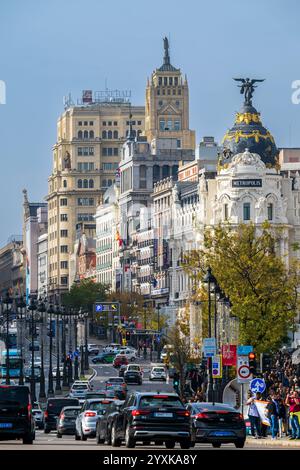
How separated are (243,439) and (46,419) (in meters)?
25.4

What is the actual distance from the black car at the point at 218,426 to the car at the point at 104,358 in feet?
418

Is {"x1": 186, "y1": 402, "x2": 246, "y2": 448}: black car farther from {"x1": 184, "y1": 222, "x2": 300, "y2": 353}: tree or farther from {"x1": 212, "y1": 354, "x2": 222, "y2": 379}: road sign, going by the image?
{"x1": 184, "y1": 222, "x2": 300, "y2": 353}: tree

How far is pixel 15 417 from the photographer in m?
55.8

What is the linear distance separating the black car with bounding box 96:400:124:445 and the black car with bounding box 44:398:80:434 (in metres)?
17.4

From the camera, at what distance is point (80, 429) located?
2532 inches

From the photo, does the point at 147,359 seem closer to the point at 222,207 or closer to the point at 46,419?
the point at 222,207

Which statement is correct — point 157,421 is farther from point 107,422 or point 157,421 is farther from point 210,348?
point 210,348

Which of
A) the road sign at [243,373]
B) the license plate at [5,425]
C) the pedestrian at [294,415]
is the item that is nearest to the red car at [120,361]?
the road sign at [243,373]

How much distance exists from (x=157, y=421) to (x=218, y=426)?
3412 mm

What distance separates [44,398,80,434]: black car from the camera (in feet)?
256

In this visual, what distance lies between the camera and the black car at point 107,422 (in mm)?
56809

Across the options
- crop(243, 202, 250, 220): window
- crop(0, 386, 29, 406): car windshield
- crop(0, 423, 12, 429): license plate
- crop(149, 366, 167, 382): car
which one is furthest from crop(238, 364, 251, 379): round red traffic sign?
crop(243, 202, 250, 220): window

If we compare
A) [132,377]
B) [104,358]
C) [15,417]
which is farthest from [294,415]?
[104,358]
